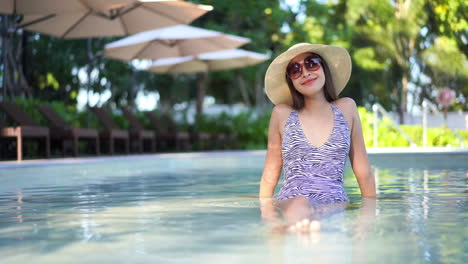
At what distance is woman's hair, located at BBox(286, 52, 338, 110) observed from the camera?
13.0 feet

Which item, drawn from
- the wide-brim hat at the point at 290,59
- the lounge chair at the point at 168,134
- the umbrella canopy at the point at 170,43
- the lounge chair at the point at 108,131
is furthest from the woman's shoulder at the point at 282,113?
the lounge chair at the point at 168,134

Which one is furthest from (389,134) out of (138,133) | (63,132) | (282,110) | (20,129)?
(282,110)

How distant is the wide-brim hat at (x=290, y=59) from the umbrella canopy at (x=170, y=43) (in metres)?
10.6

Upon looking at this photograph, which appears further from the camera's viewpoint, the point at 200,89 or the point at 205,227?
the point at 200,89

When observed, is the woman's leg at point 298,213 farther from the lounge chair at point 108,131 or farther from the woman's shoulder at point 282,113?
the lounge chair at point 108,131

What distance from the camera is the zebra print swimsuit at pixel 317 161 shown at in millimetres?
3861

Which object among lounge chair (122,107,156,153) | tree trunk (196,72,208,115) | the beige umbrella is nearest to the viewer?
the beige umbrella

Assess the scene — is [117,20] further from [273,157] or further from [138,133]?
[273,157]

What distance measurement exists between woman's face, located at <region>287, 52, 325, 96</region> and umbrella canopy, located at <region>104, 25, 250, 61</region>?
10.8 metres

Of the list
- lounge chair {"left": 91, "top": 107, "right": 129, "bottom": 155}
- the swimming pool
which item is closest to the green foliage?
lounge chair {"left": 91, "top": 107, "right": 129, "bottom": 155}

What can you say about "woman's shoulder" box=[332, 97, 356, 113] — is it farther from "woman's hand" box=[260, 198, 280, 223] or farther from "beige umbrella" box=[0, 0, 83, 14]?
"beige umbrella" box=[0, 0, 83, 14]

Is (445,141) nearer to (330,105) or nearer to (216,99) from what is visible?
(330,105)

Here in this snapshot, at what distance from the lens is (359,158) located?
3.98 meters

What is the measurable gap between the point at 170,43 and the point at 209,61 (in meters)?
2.96
